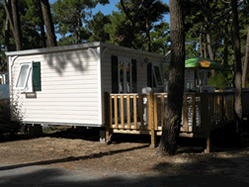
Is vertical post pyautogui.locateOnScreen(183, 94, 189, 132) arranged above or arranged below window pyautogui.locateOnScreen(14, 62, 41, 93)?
below

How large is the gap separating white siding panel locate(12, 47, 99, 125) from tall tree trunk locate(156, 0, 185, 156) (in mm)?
2455

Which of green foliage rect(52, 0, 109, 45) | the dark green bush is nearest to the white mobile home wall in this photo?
the dark green bush

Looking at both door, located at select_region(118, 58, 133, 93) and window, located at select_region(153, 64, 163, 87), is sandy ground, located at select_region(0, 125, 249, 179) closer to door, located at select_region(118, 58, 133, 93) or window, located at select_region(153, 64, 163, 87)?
door, located at select_region(118, 58, 133, 93)

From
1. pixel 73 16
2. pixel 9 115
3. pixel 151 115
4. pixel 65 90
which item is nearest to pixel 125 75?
pixel 65 90

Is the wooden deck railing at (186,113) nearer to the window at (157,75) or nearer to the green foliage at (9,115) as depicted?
the window at (157,75)

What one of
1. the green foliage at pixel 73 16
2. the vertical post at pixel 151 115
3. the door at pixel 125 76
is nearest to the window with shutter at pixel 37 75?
the door at pixel 125 76

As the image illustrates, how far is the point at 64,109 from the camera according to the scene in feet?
27.3

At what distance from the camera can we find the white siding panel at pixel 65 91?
306 inches

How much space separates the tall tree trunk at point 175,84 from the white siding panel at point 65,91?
2455 mm

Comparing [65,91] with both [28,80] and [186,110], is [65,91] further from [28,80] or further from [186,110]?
[186,110]

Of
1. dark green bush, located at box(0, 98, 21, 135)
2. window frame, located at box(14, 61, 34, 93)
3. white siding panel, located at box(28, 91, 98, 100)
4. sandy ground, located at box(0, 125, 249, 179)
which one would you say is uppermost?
window frame, located at box(14, 61, 34, 93)

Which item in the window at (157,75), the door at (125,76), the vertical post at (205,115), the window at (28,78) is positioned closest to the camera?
the vertical post at (205,115)

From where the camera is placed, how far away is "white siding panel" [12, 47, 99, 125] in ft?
25.5

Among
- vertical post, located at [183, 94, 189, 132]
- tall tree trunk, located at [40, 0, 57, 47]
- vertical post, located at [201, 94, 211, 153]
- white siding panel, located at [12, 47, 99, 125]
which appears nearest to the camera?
vertical post, located at [201, 94, 211, 153]
